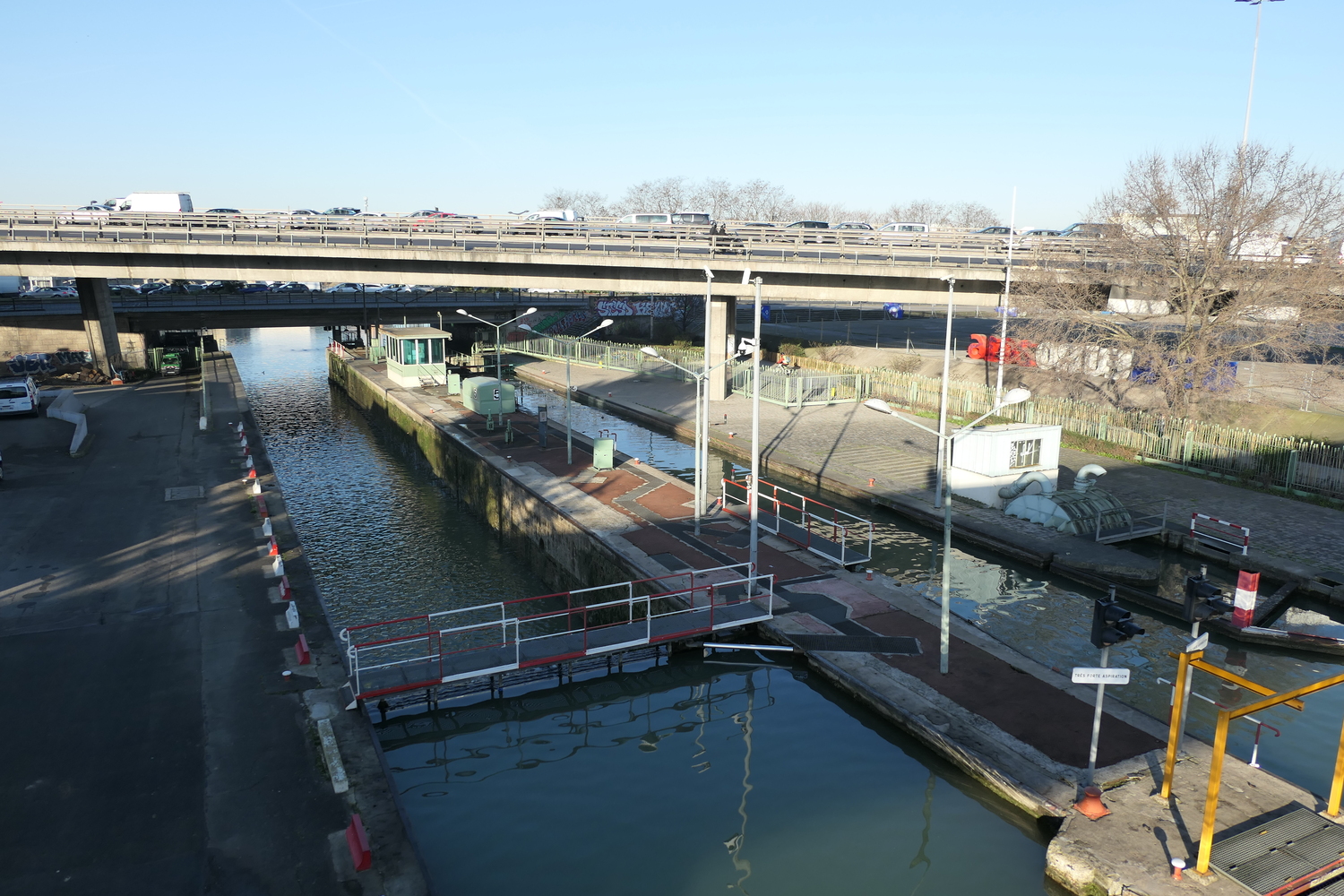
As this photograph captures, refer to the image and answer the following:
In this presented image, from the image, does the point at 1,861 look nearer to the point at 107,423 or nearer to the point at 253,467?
the point at 253,467

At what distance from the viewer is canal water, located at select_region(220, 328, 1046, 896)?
12164 millimetres

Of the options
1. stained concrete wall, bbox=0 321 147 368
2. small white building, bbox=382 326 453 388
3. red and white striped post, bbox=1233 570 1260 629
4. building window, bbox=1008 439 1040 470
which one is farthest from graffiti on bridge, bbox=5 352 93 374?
red and white striped post, bbox=1233 570 1260 629

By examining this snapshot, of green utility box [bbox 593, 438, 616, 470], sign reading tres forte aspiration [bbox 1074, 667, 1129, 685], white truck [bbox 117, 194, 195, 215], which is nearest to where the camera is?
sign reading tres forte aspiration [bbox 1074, 667, 1129, 685]

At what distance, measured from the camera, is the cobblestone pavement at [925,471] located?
2517cm

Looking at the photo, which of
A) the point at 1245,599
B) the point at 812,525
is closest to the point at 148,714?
the point at 812,525

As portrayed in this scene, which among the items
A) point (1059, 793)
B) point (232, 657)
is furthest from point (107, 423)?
point (1059, 793)

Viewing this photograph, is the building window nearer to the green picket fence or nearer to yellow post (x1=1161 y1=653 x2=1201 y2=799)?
the green picket fence

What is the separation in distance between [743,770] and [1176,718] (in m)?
6.60

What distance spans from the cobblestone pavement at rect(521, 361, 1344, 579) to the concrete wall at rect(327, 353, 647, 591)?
435 inches

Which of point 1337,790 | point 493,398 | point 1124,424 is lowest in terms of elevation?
point 1337,790

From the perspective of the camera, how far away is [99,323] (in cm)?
5169

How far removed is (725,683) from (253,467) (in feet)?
65.4

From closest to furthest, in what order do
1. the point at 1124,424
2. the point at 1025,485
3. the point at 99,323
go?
the point at 1025,485, the point at 1124,424, the point at 99,323

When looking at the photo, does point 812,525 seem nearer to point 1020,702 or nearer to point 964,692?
point 964,692
